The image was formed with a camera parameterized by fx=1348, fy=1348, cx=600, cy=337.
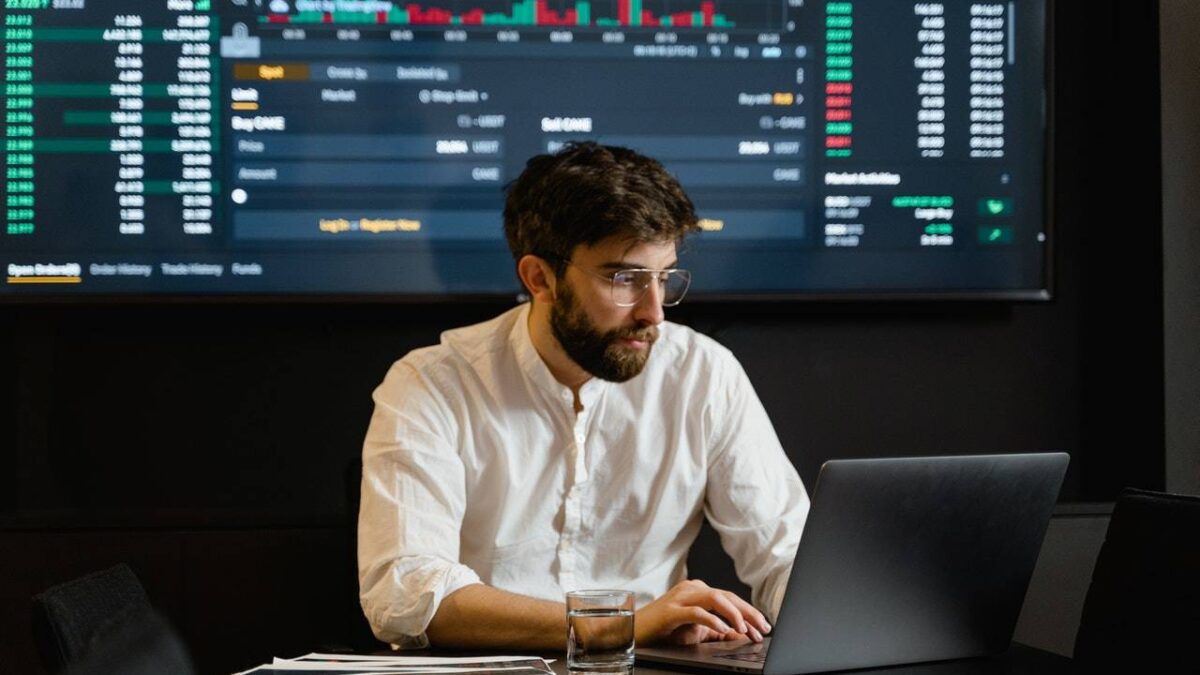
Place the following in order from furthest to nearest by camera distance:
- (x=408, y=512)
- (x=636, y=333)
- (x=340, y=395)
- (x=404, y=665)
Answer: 1. (x=340, y=395)
2. (x=636, y=333)
3. (x=408, y=512)
4. (x=404, y=665)

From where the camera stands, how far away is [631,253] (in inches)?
76.9

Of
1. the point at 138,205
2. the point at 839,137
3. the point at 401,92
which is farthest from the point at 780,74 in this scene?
the point at 138,205

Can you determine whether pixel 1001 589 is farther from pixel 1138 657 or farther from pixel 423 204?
pixel 423 204

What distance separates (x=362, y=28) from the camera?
8.55 ft

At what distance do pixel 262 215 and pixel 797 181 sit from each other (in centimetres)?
106

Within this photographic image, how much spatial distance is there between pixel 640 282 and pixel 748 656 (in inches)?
26.0

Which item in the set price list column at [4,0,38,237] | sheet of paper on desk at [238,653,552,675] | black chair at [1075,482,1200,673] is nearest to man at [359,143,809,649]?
sheet of paper on desk at [238,653,552,675]

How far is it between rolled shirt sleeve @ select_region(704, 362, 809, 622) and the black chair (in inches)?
26.4

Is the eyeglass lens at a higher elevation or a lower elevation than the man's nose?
higher

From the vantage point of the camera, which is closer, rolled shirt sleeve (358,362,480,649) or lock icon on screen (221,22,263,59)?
rolled shirt sleeve (358,362,480,649)

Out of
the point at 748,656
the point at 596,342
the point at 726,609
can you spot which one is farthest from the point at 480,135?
the point at 748,656

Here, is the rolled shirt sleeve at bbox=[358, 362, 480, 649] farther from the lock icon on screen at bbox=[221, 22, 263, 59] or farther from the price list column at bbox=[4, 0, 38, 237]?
the price list column at bbox=[4, 0, 38, 237]

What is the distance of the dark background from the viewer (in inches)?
96.1

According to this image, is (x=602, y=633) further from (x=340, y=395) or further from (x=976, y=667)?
(x=340, y=395)
